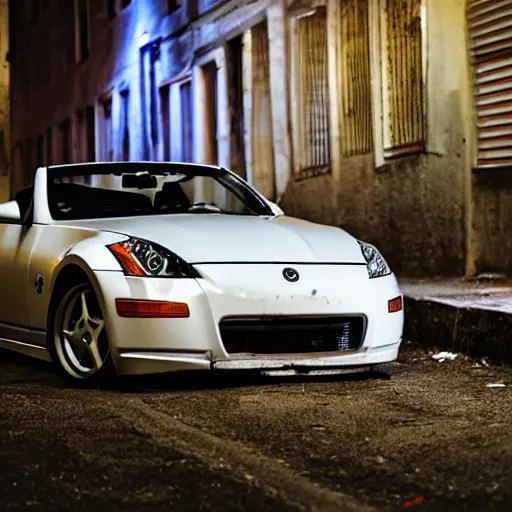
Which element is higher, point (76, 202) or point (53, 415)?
point (76, 202)

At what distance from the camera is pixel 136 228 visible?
6.48 m

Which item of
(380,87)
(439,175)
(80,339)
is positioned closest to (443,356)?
(80,339)

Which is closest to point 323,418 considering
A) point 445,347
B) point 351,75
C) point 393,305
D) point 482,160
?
point 393,305

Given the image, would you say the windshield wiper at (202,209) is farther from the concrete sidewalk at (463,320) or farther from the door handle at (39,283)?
the concrete sidewalk at (463,320)

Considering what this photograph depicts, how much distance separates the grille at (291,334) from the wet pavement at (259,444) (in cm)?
21

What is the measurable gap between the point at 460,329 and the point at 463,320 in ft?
0.21

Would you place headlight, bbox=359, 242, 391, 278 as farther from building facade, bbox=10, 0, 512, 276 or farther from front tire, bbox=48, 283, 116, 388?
building facade, bbox=10, 0, 512, 276

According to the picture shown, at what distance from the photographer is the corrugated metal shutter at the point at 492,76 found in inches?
440

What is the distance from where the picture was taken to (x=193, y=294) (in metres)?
6.05

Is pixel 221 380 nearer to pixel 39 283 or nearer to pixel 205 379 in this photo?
pixel 205 379

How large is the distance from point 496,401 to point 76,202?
2.86 meters

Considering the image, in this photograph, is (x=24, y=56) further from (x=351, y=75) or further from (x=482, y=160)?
(x=482, y=160)

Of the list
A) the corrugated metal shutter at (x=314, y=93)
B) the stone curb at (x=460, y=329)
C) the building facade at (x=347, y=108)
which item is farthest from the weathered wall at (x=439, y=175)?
the stone curb at (x=460, y=329)

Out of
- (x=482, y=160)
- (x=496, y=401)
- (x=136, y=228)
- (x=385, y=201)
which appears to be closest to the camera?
(x=496, y=401)
